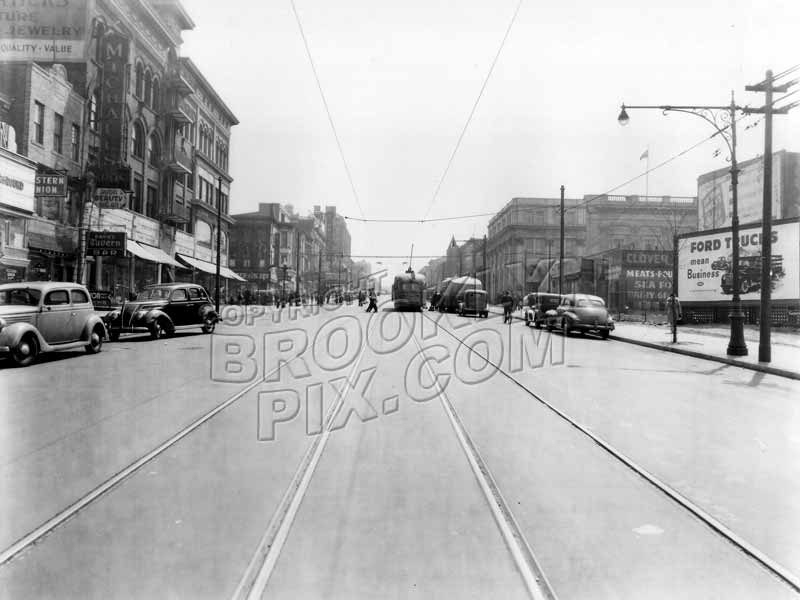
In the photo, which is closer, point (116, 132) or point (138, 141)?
point (116, 132)

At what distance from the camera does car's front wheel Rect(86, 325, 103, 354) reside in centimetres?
1347

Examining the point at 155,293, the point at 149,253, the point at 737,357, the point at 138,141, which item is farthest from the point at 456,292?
the point at 737,357

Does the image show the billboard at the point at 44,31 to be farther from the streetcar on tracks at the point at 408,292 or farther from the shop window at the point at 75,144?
the streetcar on tracks at the point at 408,292

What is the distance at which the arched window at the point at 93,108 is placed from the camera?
86.8 ft

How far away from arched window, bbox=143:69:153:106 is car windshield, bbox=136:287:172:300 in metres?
18.1

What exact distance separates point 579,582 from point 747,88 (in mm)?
14458

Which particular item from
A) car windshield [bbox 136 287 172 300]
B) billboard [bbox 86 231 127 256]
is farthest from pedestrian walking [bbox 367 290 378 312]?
car windshield [bbox 136 287 172 300]

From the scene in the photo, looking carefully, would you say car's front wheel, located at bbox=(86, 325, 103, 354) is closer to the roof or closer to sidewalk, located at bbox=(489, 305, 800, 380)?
sidewalk, located at bbox=(489, 305, 800, 380)

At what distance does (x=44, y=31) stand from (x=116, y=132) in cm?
608

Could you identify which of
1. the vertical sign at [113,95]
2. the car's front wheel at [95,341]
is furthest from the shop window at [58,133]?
the car's front wheel at [95,341]

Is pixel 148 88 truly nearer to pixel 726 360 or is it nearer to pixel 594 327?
pixel 594 327

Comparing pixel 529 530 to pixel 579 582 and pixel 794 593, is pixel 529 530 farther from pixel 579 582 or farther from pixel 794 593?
pixel 794 593

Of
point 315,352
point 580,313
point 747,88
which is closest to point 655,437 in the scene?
point 315,352

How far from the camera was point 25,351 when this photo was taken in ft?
36.6
